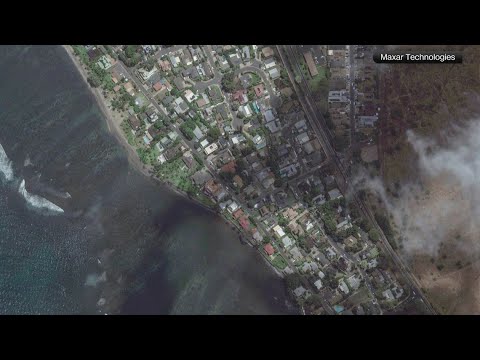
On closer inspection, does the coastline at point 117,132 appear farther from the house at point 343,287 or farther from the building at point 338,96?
the building at point 338,96

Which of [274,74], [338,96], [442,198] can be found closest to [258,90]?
[274,74]

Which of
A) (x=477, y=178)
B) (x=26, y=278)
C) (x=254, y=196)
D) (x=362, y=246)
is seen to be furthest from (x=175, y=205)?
(x=477, y=178)

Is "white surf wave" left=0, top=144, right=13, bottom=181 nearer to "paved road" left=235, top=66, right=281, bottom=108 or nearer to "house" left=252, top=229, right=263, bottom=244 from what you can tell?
"paved road" left=235, top=66, right=281, bottom=108

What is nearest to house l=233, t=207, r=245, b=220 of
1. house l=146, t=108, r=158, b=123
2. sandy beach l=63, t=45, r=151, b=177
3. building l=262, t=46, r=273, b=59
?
sandy beach l=63, t=45, r=151, b=177

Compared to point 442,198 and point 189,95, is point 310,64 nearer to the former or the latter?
point 189,95

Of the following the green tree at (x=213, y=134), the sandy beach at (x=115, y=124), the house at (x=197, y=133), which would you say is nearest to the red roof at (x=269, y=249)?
the green tree at (x=213, y=134)

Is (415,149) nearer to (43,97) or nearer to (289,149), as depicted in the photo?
(289,149)
